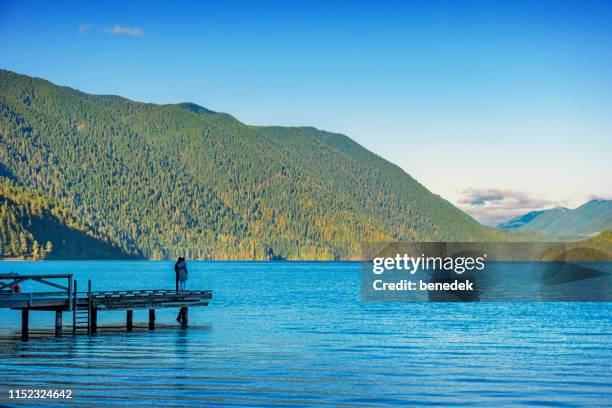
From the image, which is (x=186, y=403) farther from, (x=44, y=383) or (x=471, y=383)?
(x=471, y=383)

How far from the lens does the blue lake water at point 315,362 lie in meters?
30.8

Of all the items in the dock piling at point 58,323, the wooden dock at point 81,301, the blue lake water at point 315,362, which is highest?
the wooden dock at point 81,301

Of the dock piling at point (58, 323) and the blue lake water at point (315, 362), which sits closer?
the blue lake water at point (315, 362)

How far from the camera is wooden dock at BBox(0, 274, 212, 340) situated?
163ft

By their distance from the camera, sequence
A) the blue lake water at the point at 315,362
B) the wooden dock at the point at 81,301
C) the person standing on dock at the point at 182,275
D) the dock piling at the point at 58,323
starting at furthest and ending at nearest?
1. the person standing on dock at the point at 182,275
2. the dock piling at the point at 58,323
3. the wooden dock at the point at 81,301
4. the blue lake water at the point at 315,362

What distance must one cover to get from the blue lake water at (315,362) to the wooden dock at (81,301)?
122 cm

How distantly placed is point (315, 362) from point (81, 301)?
62.6 ft

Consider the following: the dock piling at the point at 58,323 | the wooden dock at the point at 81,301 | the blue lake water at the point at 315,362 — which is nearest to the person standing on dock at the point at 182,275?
the wooden dock at the point at 81,301

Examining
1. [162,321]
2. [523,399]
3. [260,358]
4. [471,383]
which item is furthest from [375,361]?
[162,321]

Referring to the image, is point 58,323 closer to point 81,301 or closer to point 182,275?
point 81,301

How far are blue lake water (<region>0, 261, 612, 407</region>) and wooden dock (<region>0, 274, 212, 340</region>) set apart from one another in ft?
4.01

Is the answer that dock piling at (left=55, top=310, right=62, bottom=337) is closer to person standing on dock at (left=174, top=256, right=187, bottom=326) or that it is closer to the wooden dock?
the wooden dock

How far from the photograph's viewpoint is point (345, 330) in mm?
61469

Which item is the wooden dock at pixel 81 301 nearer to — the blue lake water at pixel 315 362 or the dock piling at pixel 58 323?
the dock piling at pixel 58 323
